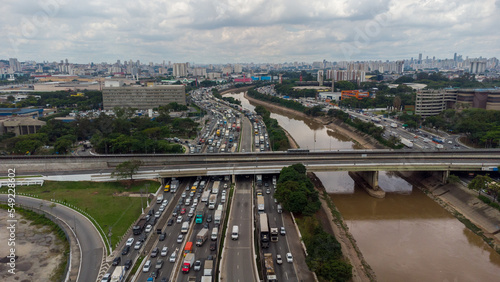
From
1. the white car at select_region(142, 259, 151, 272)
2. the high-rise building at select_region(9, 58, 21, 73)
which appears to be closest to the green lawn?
the white car at select_region(142, 259, 151, 272)

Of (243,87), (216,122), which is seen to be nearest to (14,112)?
(216,122)

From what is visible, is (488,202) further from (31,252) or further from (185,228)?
(31,252)

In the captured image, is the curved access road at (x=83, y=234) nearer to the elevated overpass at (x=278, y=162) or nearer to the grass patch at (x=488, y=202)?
the elevated overpass at (x=278, y=162)

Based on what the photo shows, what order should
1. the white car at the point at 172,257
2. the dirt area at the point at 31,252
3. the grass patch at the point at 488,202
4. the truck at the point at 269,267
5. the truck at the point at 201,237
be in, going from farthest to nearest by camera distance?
the grass patch at the point at 488,202 → the truck at the point at 201,237 → the white car at the point at 172,257 → the dirt area at the point at 31,252 → the truck at the point at 269,267

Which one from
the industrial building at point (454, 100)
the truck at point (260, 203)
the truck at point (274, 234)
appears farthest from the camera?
the industrial building at point (454, 100)

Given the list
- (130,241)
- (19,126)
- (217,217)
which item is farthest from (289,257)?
(19,126)

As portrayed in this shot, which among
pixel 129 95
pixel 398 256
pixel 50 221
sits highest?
pixel 129 95

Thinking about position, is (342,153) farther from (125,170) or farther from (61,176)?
(61,176)

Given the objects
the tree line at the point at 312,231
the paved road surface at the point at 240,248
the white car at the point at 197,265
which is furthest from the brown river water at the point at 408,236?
the white car at the point at 197,265
